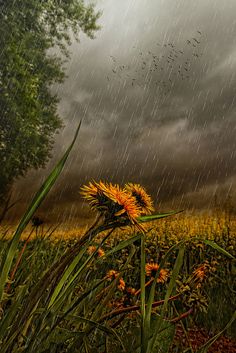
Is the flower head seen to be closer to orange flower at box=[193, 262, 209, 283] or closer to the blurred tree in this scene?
orange flower at box=[193, 262, 209, 283]

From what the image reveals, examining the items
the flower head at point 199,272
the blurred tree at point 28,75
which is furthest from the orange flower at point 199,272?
the blurred tree at point 28,75

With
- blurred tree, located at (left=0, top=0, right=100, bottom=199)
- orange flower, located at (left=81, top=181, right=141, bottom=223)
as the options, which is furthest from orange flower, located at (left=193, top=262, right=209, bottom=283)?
blurred tree, located at (left=0, top=0, right=100, bottom=199)

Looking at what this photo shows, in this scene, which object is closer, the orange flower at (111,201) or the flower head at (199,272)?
the orange flower at (111,201)

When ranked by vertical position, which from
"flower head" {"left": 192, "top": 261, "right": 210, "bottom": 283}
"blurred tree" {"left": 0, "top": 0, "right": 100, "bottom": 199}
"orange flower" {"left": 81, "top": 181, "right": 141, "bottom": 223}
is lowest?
"flower head" {"left": 192, "top": 261, "right": 210, "bottom": 283}

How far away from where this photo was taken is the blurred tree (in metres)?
12.8

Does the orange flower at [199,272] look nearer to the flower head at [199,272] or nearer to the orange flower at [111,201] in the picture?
the flower head at [199,272]

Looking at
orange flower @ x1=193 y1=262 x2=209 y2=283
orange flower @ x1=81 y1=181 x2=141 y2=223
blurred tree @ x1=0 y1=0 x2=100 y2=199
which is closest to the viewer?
orange flower @ x1=81 y1=181 x2=141 y2=223

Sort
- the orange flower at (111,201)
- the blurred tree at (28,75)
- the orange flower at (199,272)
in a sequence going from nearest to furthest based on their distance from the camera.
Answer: the orange flower at (111,201) → the orange flower at (199,272) → the blurred tree at (28,75)

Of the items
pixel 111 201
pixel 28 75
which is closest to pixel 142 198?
pixel 111 201

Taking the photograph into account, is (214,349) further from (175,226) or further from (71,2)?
(71,2)

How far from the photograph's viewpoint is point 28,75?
1316 cm

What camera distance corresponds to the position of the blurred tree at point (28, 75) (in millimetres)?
12797

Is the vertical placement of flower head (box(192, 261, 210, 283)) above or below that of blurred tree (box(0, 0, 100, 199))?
below

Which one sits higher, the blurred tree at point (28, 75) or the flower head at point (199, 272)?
the blurred tree at point (28, 75)
